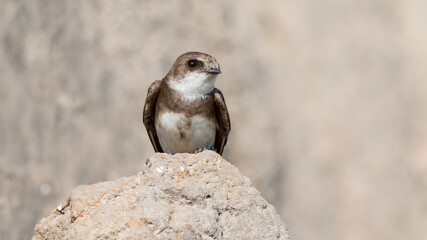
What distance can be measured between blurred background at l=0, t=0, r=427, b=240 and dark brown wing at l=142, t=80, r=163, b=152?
4487mm

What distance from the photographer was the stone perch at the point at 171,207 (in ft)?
19.4

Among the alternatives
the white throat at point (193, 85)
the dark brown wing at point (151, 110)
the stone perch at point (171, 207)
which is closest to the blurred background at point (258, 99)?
the dark brown wing at point (151, 110)

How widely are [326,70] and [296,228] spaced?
2.91 meters

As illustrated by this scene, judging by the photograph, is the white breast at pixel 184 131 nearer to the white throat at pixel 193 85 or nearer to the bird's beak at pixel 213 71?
the white throat at pixel 193 85

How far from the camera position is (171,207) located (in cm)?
610

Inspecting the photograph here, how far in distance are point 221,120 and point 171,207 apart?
251cm

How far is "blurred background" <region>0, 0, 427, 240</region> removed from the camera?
13.6m

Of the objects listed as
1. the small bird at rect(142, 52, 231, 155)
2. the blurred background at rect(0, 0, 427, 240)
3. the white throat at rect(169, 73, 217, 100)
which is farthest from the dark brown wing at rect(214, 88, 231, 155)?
the blurred background at rect(0, 0, 427, 240)

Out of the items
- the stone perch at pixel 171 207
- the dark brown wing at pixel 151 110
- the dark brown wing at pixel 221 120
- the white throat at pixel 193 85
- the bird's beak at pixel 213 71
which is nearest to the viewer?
the stone perch at pixel 171 207

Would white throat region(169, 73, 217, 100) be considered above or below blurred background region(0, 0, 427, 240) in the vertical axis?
below

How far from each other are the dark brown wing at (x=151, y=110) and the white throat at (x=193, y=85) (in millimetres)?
295

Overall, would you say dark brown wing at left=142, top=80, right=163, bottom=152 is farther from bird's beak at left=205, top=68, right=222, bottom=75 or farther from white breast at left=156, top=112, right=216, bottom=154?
bird's beak at left=205, top=68, right=222, bottom=75

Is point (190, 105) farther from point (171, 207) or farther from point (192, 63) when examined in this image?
point (171, 207)

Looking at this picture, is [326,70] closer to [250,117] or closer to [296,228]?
[250,117]
